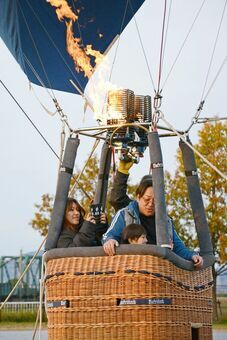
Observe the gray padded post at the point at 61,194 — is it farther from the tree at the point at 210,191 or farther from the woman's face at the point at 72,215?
the tree at the point at 210,191

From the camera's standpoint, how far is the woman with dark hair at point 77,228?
514 cm

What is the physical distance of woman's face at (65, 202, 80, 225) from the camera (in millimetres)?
5359

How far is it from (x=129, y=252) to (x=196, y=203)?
1008mm

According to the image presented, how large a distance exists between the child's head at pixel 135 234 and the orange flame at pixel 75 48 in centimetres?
206

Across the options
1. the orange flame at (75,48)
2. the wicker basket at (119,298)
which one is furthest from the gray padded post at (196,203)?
the orange flame at (75,48)

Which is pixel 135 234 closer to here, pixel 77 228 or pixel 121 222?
pixel 121 222

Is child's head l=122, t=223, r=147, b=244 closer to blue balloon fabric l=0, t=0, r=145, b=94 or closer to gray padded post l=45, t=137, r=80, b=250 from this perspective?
gray padded post l=45, t=137, r=80, b=250

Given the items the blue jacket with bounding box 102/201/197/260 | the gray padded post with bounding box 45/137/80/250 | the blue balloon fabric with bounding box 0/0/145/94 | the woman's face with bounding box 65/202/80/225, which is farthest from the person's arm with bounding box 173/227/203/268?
the blue balloon fabric with bounding box 0/0/145/94

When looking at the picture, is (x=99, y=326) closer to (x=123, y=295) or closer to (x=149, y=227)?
(x=123, y=295)

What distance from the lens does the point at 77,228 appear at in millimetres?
5383

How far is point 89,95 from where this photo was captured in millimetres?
6516

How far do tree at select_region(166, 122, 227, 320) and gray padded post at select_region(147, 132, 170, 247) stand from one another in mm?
14011

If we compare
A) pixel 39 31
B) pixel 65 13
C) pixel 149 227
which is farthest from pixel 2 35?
pixel 149 227

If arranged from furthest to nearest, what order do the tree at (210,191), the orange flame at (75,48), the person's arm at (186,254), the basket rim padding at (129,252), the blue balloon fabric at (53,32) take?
the tree at (210,191) < the blue balloon fabric at (53,32) < the orange flame at (75,48) < the person's arm at (186,254) < the basket rim padding at (129,252)
